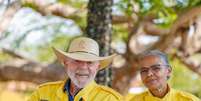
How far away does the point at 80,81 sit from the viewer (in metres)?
3.58

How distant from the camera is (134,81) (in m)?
8.41

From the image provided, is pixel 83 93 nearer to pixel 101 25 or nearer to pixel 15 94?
pixel 101 25

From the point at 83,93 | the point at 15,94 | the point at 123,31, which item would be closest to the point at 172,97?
the point at 83,93

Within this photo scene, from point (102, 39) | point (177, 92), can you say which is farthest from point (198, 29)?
point (177, 92)

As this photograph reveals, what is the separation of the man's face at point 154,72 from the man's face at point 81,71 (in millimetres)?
367

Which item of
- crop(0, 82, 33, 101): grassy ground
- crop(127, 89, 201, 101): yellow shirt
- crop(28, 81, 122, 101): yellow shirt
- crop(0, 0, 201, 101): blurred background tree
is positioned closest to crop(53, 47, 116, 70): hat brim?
crop(28, 81, 122, 101): yellow shirt

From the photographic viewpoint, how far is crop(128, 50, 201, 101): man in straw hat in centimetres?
376

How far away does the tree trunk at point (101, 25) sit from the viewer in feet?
18.1

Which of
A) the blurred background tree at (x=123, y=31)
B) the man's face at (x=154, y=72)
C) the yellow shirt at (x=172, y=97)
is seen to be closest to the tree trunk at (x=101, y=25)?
the blurred background tree at (x=123, y=31)

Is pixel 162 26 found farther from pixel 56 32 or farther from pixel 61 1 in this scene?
pixel 56 32

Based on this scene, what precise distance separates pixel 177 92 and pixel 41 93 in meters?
0.94

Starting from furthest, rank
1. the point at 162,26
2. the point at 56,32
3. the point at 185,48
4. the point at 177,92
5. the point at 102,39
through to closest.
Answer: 1. the point at 56,32
2. the point at 185,48
3. the point at 162,26
4. the point at 102,39
5. the point at 177,92

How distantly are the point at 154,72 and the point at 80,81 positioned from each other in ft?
1.73

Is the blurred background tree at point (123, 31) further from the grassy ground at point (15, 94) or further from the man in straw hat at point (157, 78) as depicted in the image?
the man in straw hat at point (157, 78)
